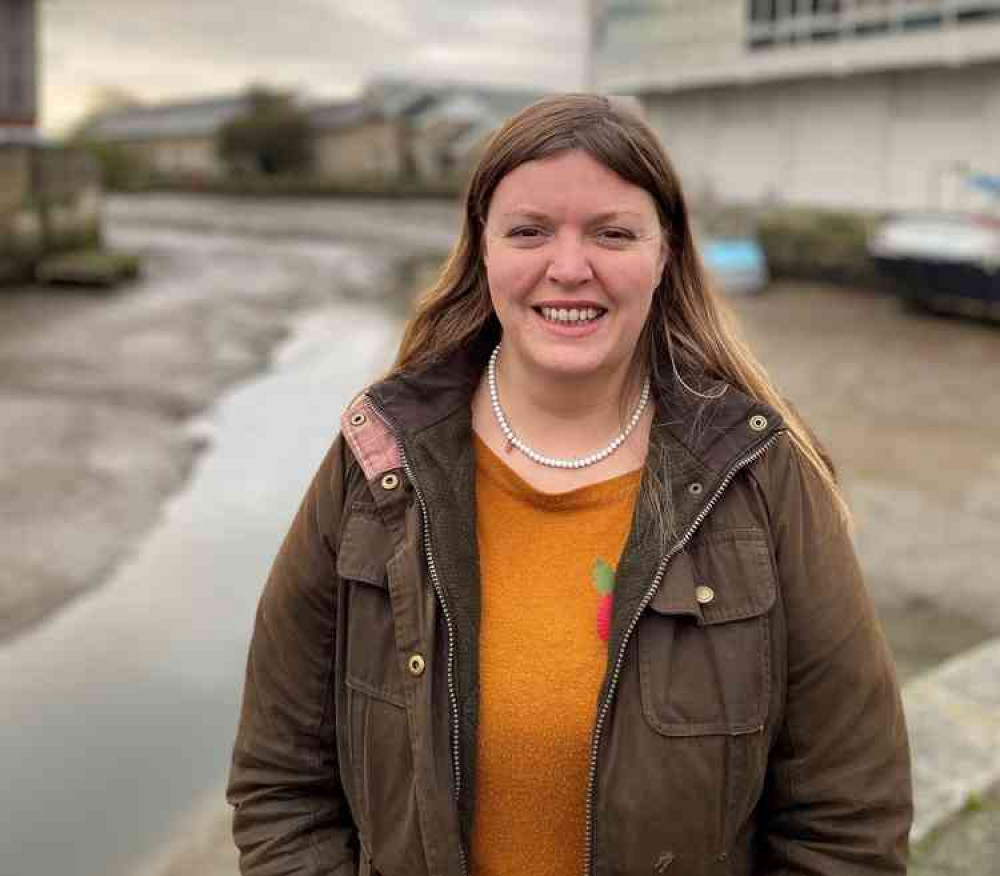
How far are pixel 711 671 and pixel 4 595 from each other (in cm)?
549

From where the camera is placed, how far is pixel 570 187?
6.22 ft

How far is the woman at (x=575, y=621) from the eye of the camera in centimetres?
186

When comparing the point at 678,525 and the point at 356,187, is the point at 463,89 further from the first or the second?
the point at 678,525

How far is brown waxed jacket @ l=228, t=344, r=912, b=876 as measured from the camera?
6.06ft

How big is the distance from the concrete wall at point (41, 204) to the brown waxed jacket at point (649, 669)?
1847 cm

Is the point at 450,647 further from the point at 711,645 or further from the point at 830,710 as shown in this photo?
the point at 830,710

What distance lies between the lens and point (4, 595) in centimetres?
646

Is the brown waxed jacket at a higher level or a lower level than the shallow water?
higher

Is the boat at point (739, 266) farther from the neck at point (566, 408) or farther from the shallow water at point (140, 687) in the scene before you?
the neck at point (566, 408)

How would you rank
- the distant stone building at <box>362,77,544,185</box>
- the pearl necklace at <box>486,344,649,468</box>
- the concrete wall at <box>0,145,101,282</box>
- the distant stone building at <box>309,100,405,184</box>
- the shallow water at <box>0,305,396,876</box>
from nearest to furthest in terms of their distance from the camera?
the pearl necklace at <box>486,344,649,468</box>
the shallow water at <box>0,305,396,876</box>
the concrete wall at <box>0,145,101,282</box>
the distant stone building at <box>362,77,544,185</box>
the distant stone building at <box>309,100,405,184</box>

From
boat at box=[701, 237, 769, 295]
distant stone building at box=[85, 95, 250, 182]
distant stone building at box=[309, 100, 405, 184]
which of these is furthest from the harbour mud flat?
distant stone building at box=[85, 95, 250, 182]

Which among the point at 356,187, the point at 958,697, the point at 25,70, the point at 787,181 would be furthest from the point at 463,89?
the point at 958,697

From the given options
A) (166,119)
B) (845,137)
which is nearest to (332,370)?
(845,137)

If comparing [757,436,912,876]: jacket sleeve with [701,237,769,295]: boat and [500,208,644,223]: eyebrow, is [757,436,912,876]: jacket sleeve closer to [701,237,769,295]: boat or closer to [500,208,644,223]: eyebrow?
[500,208,644,223]: eyebrow
